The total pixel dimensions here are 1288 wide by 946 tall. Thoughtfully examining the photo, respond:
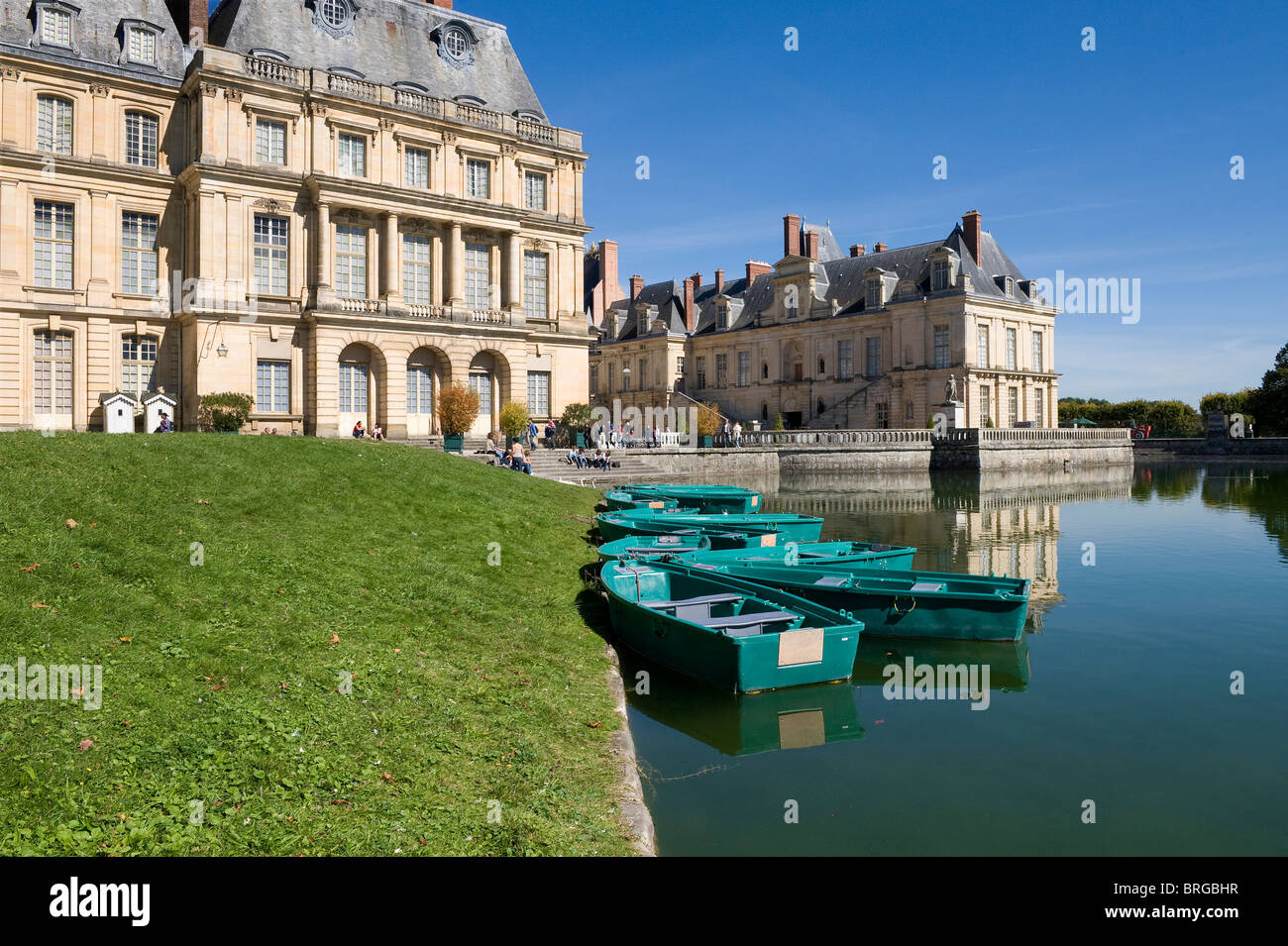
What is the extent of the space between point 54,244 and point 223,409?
9.33 meters

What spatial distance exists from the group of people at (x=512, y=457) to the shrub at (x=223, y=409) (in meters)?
9.07

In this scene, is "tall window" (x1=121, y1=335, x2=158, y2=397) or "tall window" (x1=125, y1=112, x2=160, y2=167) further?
"tall window" (x1=121, y1=335, x2=158, y2=397)

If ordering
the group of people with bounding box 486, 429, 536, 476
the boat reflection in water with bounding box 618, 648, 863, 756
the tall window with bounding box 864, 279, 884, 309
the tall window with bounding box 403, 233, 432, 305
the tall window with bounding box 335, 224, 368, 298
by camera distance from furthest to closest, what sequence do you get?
the tall window with bounding box 864, 279, 884, 309 < the tall window with bounding box 403, 233, 432, 305 < the tall window with bounding box 335, 224, 368, 298 < the group of people with bounding box 486, 429, 536, 476 < the boat reflection in water with bounding box 618, 648, 863, 756

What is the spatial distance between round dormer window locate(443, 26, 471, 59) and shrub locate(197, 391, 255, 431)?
20.2 meters

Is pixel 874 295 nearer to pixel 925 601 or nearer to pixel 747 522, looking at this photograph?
pixel 747 522

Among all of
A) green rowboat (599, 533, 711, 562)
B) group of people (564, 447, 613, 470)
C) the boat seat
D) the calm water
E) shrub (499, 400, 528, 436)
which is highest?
shrub (499, 400, 528, 436)

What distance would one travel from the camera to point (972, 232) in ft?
203

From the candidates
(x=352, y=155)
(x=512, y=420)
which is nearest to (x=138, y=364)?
(x=352, y=155)

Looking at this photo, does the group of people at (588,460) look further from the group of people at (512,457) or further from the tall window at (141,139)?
the tall window at (141,139)

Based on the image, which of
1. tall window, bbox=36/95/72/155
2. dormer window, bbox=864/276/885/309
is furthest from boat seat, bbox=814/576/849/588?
dormer window, bbox=864/276/885/309

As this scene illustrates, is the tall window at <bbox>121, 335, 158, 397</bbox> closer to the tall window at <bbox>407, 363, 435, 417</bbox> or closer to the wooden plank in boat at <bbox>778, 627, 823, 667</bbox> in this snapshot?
the tall window at <bbox>407, 363, 435, 417</bbox>

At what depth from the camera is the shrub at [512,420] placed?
119 ft

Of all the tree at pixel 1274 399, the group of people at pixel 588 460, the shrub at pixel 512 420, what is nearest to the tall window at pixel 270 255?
the shrub at pixel 512 420

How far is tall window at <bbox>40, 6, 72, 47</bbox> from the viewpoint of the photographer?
107ft
